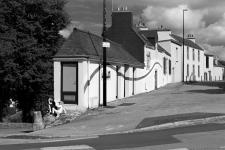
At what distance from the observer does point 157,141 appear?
12.4m

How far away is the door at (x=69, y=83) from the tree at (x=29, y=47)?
7.07 m

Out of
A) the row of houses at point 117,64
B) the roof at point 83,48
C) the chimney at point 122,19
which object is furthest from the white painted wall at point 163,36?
the roof at point 83,48

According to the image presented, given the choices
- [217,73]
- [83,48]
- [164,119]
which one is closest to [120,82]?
[83,48]

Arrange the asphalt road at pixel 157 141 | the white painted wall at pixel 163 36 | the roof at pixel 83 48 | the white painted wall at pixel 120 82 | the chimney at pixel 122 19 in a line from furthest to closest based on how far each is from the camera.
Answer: the white painted wall at pixel 163 36 < the chimney at pixel 122 19 < the white painted wall at pixel 120 82 < the roof at pixel 83 48 < the asphalt road at pixel 157 141

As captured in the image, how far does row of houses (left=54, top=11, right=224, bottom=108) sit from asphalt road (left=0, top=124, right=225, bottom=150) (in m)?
10.8

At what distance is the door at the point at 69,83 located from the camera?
2477 centimetres

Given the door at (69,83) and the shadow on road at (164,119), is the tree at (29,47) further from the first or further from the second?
the shadow on road at (164,119)

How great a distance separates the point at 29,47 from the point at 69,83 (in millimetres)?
8468

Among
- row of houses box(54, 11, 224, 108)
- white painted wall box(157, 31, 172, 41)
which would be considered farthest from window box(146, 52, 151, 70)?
white painted wall box(157, 31, 172, 41)

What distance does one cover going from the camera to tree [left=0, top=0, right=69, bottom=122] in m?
31.8

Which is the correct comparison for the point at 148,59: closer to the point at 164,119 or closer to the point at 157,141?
the point at 164,119

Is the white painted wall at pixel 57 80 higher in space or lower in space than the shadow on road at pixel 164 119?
higher

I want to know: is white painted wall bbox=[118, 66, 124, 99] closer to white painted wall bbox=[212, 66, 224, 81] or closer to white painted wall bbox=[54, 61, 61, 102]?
white painted wall bbox=[54, 61, 61, 102]

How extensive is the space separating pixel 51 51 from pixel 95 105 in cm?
990
